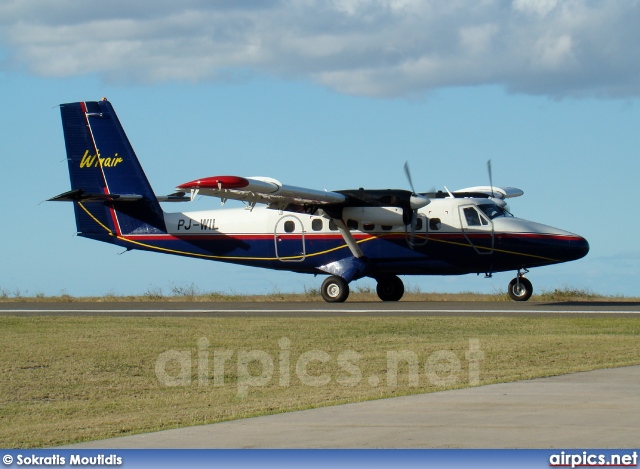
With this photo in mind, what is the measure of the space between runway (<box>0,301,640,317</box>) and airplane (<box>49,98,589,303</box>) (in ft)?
5.73

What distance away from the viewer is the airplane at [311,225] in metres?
28.3

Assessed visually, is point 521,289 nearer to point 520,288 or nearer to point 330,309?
point 520,288

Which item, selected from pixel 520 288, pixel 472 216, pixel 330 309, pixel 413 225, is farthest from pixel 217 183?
pixel 520 288

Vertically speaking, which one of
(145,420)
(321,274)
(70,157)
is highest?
(70,157)

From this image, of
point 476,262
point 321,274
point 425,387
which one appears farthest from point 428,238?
point 425,387

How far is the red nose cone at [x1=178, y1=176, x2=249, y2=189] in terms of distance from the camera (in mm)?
25281

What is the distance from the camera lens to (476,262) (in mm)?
29016

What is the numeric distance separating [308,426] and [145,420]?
6.48 feet

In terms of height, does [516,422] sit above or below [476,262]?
below

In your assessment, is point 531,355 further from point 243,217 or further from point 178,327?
point 243,217

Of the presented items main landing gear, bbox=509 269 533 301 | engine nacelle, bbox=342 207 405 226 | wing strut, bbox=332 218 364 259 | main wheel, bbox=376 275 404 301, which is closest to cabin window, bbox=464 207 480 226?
engine nacelle, bbox=342 207 405 226

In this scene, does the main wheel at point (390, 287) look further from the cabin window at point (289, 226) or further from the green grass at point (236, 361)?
the green grass at point (236, 361)

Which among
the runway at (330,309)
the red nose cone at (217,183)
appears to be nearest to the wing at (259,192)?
the red nose cone at (217,183)

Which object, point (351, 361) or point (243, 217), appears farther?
point (243, 217)
